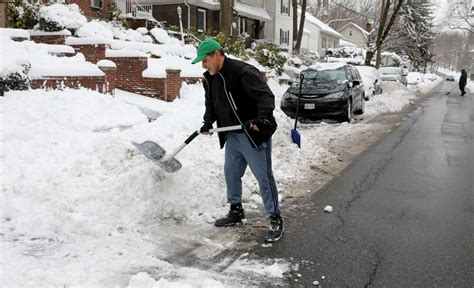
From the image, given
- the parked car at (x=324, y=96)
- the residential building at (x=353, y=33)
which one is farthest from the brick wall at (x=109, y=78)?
the residential building at (x=353, y=33)

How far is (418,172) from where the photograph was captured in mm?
7340

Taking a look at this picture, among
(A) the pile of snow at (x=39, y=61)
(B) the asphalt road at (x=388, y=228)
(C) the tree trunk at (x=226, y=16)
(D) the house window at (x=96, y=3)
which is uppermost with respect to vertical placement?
(D) the house window at (x=96, y=3)

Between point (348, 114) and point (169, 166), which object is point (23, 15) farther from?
point (348, 114)

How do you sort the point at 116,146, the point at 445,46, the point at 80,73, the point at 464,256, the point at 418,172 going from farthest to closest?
the point at 445,46 → the point at 80,73 → the point at 418,172 → the point at 116,146 → the point at 464,256

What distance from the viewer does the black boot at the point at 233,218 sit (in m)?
4.78

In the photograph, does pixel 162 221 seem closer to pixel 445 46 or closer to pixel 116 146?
pixel 116 146

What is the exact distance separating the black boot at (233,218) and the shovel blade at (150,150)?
3.16 feet

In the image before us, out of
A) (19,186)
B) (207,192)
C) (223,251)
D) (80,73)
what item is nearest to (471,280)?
(223,251)

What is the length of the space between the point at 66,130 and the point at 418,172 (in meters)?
5.33

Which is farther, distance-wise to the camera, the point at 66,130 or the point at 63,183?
the point at 66,130

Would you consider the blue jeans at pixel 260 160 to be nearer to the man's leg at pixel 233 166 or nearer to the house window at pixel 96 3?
the man's leg at pixel 233 166

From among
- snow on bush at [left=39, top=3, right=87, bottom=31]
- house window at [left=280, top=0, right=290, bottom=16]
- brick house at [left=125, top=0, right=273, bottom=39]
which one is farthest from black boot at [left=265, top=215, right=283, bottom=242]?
house window at [left=280, top=0, right=290, bottom=16]

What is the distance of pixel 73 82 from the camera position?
791cm

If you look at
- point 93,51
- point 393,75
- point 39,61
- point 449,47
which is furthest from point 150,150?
point 449,47
